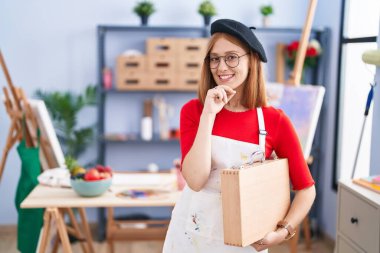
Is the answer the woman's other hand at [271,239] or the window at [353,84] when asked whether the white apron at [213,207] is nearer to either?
the woman's other hand at [271,239]

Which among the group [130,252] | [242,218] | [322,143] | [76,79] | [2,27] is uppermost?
[2,27]

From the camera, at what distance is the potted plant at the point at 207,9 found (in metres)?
4.25

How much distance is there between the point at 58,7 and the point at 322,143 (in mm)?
2490

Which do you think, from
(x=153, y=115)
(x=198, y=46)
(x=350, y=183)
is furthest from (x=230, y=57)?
(x=153, y=115)

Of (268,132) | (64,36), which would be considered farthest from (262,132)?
(64,36)

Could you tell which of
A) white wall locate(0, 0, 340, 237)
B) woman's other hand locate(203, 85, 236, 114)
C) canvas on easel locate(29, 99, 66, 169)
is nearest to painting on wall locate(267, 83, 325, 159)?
white wall locate(0, 0, 340, 237)

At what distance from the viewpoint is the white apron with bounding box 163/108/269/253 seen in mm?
1755

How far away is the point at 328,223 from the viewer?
14.1ft

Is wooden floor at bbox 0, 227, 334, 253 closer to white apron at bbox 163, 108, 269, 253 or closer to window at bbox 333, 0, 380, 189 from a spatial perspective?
window at bbox 333, 0, 380, 189

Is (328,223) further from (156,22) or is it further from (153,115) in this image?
(156,22)

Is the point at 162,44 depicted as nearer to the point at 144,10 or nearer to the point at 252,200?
the point at 144,10

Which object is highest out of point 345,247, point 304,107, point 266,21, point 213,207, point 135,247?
point 266,21

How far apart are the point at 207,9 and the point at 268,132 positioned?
266cm

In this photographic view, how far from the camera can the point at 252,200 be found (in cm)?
161
